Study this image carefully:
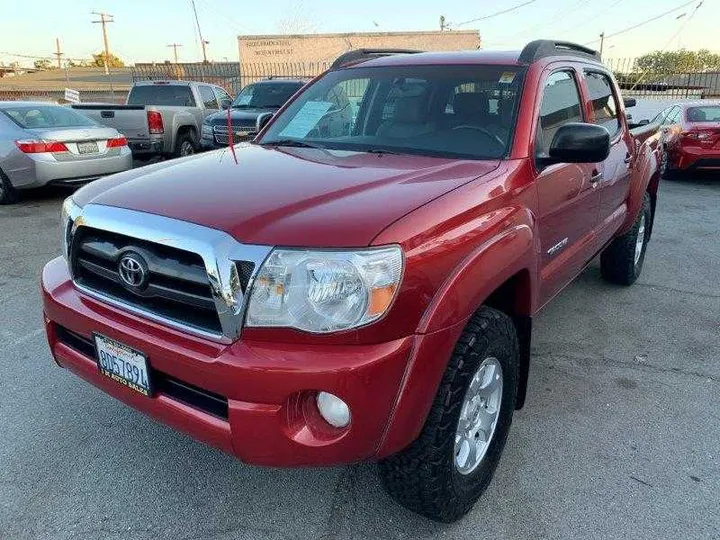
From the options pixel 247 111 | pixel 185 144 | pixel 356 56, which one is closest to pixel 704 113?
pixel 247 111

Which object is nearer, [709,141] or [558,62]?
[558,62]

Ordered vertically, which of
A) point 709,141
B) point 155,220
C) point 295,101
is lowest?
point 709,141

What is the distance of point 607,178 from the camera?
370 cm

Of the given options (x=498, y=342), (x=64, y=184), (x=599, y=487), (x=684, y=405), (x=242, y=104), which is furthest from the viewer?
(x=242, y=104)

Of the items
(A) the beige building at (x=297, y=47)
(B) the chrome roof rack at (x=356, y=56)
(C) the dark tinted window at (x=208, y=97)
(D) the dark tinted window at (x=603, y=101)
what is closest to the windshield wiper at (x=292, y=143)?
(B) the chrome roof rack at (x=356, y=56)

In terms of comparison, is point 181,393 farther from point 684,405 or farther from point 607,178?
point 607,178

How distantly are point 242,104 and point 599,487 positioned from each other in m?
10.4

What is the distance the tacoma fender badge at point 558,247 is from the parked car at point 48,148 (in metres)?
7.02

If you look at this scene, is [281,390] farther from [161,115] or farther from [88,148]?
[161,115]

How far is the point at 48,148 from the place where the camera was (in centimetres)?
774

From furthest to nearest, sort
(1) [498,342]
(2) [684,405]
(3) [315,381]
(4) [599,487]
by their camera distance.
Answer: (2) [684,405], (4) [599,487], (1) [498,342], (3) [315,381]

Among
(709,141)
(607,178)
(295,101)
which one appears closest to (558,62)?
(607,178)

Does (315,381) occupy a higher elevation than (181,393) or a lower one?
higher

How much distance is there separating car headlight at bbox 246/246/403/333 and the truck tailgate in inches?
371
